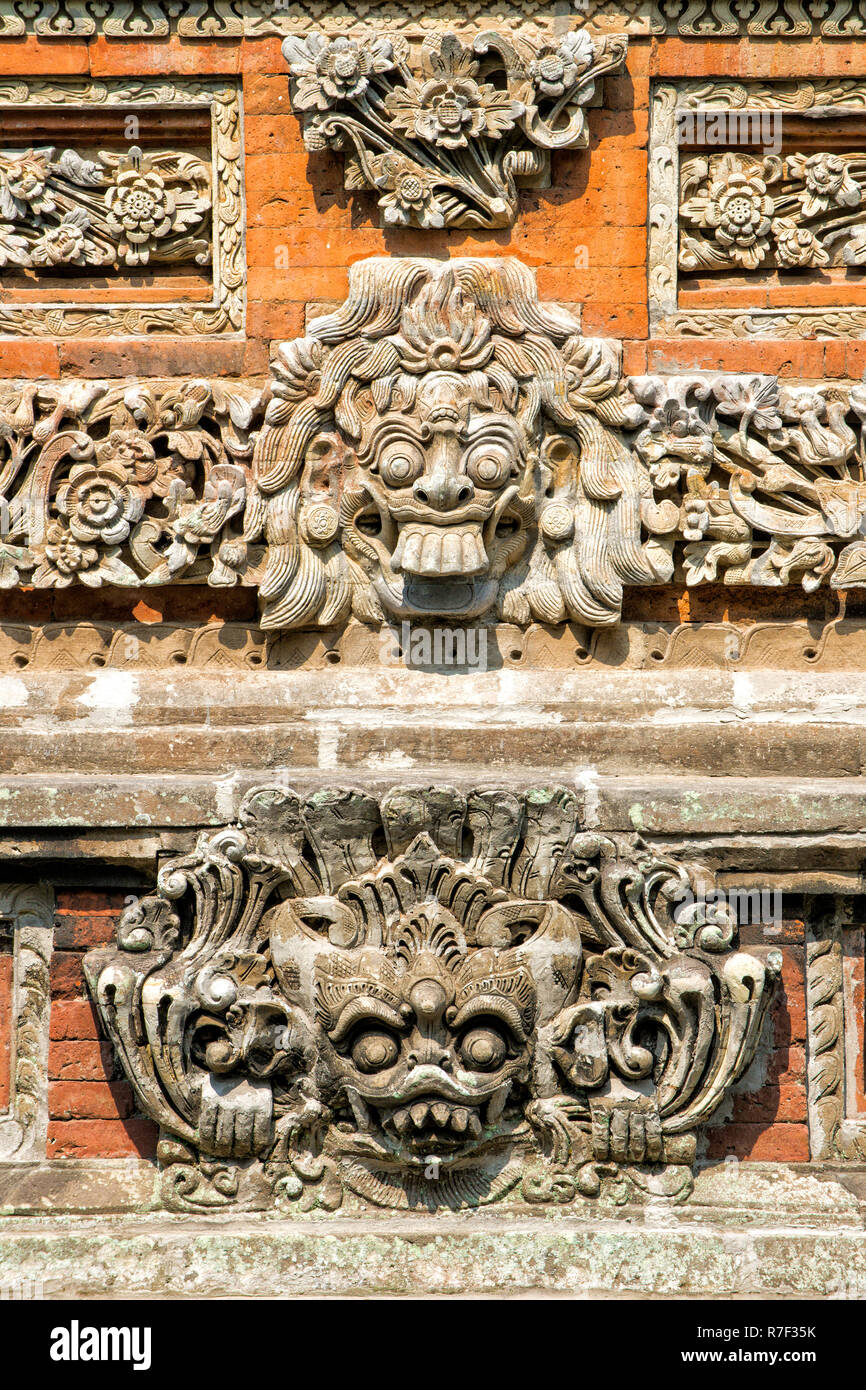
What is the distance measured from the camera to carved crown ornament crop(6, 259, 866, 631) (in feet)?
18.6

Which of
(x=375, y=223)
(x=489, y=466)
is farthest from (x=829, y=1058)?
(x=375, y=223)

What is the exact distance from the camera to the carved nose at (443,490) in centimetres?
552

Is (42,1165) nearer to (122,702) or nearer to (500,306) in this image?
(122,702)

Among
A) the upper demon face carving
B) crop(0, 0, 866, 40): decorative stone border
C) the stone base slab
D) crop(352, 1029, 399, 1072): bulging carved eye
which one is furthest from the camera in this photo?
crop(0, 0, 866, 40): decorative stone border

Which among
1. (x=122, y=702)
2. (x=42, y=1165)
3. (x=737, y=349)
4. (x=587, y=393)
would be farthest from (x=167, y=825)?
(x=737, y=349)

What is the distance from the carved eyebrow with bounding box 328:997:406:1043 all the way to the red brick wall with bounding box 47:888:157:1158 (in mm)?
848

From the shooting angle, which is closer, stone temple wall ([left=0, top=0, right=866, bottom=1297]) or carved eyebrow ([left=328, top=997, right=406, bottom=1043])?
carved eyebrow ([left=328, top=997, right=406, bottom=1043])

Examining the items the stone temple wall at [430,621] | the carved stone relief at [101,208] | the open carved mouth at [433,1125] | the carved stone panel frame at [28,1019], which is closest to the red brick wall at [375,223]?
the stone temple wall at [430,621]

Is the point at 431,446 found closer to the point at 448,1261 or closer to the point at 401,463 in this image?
the point at 401,463

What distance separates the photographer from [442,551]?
5562 mm

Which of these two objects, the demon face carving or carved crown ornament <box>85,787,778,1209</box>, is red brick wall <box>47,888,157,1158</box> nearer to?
carved crown ornament <box>85,787,778,1209</box>

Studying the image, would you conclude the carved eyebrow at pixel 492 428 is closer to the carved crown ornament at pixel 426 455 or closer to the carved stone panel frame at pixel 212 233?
the carved crown ornament at pixel 426 455

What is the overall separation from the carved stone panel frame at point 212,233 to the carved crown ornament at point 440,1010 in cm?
181

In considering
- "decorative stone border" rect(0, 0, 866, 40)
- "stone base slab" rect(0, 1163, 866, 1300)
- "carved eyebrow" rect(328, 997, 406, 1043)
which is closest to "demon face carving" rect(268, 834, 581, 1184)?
"carved eyebrow" rect(328, 997, 406, 1043)
